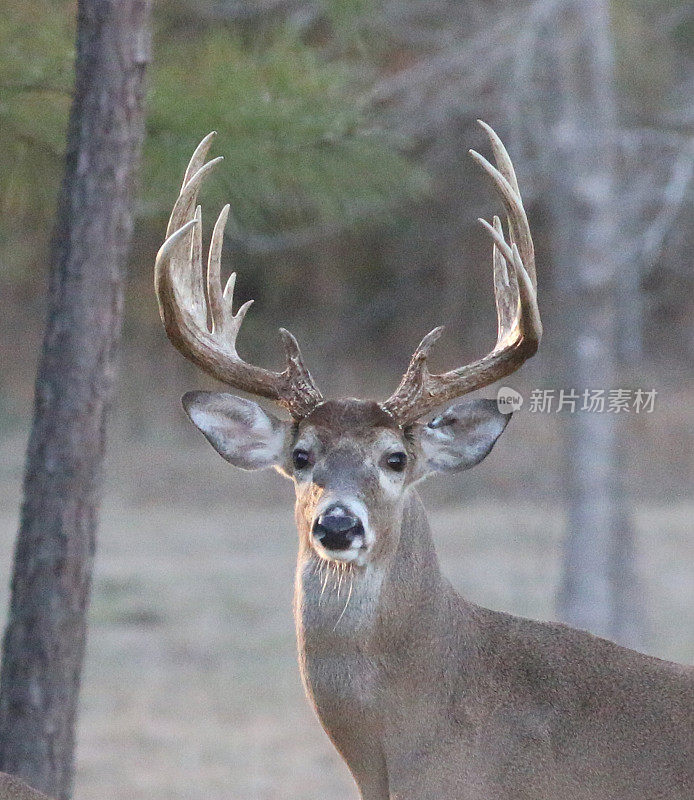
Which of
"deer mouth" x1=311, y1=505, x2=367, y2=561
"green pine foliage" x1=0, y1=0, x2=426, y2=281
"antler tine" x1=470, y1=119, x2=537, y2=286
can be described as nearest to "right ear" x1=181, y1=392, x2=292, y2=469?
"deer mouth" x1=311, y1=505, x2=367, y2=561

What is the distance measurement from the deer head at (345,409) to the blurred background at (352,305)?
162cm

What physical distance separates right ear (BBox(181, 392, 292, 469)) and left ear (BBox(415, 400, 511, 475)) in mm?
507

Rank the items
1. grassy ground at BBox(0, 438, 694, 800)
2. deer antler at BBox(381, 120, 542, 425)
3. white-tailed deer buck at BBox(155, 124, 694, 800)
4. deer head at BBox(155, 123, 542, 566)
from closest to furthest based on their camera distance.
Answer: white-tailed deer buck at BBox(155, 124, 694, 800)
deer head at BBox(155, 123, 542, 566)
deer antler at BBox(381, 120, 542, 425)
grassy ground at BBox(0, 438, 694, 800)

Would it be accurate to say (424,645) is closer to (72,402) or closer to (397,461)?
(397,461)

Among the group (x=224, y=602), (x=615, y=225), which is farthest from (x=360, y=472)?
(x=224, y=602)

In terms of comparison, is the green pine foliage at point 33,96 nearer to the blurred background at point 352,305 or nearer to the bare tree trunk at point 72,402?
the blurred background at point 352,305

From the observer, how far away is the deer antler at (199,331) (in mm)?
4855

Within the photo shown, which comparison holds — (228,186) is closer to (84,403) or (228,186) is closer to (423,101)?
(84,403)

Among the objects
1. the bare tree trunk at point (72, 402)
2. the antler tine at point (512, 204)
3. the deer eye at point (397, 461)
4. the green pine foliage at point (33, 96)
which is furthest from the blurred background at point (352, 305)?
the deer eye at point (397, 461)

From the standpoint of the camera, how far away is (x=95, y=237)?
546cm

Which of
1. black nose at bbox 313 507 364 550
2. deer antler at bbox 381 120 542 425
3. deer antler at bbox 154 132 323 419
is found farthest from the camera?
deer antler at bbox 154 132 323 419

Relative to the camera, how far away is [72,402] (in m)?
5.44

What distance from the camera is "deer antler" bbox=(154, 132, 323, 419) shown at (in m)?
4.86

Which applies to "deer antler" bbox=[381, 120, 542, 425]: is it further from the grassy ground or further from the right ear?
the grassy ground
